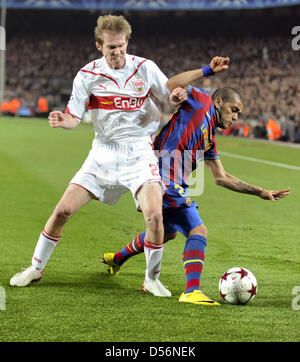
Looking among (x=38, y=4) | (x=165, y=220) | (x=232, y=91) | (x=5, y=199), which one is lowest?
(x=5, y=199)

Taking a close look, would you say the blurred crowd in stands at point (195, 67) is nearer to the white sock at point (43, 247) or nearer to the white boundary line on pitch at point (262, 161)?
the white boundary line on pitch at point (262, 161)

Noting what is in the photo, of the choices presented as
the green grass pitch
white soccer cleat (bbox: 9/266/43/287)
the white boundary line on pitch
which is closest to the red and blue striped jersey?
the green grass pitch

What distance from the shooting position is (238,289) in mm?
5246

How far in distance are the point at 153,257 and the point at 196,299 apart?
0.50m

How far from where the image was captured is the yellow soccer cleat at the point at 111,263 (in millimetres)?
6402

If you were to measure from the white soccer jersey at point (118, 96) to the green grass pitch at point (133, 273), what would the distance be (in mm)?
1351

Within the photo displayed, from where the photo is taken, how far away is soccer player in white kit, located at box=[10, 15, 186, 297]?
5.45 m

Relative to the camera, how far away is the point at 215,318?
4805 millimetres

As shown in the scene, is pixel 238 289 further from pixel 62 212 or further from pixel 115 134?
pixel 115 134

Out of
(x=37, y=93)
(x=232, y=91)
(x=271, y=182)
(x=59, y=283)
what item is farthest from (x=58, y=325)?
(x=37, y=93)

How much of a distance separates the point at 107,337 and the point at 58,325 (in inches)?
17.0

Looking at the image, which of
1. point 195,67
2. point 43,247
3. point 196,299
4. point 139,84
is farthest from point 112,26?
point 195,67

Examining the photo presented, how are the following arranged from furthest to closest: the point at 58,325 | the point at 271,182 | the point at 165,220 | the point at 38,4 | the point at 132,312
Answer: the point at 38,4, the point at 271,182, the point at 165,220, the point at 132,312, the point at 58,325
